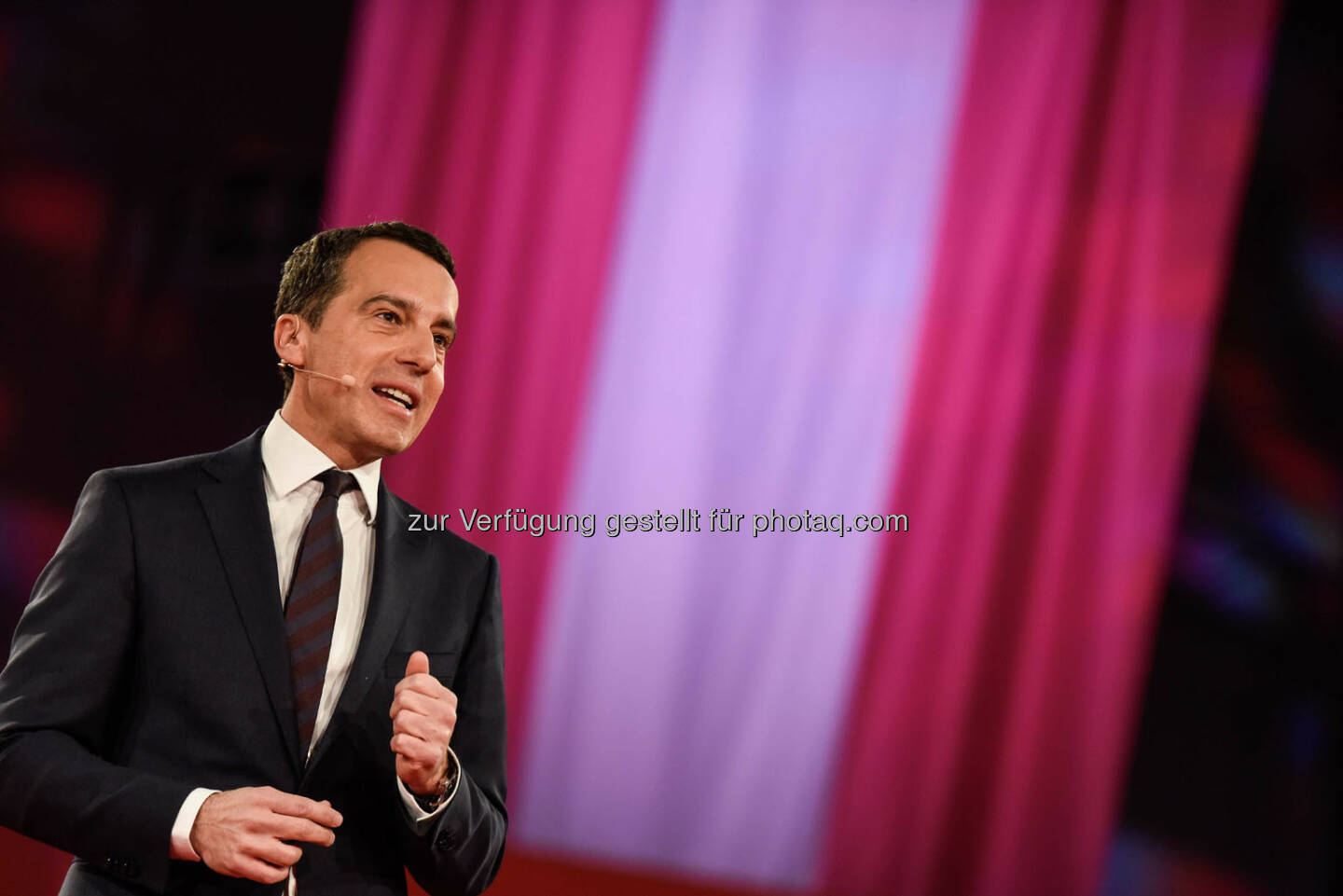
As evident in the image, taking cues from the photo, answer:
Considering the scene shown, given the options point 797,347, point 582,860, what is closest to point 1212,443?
point 797,347

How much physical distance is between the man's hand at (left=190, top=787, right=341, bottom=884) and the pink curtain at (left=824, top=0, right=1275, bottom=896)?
179 centimetres

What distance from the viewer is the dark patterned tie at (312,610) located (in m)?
1.20

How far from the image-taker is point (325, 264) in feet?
4.60

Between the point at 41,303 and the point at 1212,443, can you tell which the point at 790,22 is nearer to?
the point at 1212,443

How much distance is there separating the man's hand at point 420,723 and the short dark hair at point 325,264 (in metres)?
0.43

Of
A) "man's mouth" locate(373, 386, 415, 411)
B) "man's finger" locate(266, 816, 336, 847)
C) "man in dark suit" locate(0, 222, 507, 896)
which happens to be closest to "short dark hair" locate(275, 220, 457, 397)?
"man in dark suit" locate(0, 222, 507, 896)

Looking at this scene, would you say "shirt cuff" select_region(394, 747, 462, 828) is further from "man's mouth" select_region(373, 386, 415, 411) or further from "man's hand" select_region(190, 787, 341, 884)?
"man's mouth" select_region(373, 386, 415, 411)

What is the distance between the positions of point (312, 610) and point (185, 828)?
24cm

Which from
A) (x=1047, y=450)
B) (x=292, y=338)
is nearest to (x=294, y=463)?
(x=292, y=338)

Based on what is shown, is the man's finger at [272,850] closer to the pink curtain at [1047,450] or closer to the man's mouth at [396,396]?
the man's mouth at [396,396]

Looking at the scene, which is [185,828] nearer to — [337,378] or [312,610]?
[312,610]

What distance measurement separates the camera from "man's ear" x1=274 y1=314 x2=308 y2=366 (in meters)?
1.38

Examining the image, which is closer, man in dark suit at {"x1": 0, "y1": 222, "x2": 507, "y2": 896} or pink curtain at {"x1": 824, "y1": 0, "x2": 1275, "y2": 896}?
man in dark suit at {"x1": 0, "y1": 222, "x2": 507, "y2": 896}

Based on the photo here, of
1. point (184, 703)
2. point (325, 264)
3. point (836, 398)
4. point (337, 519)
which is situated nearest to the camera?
point (184, 703)
